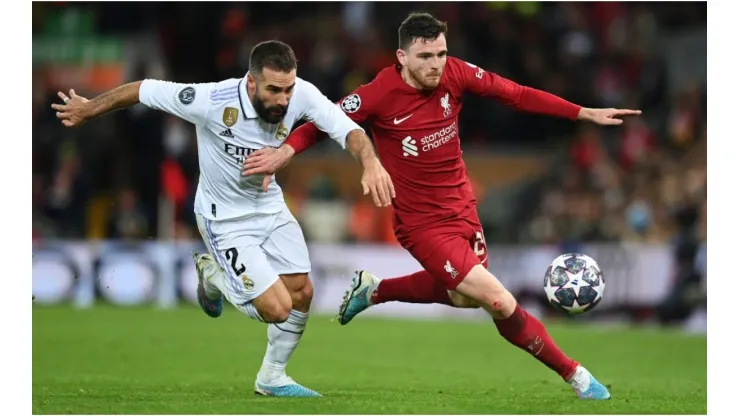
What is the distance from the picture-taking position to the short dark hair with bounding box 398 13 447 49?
30.1 ft

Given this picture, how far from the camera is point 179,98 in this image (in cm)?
903

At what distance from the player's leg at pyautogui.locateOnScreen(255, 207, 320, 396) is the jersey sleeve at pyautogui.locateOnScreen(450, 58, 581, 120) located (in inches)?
69.7

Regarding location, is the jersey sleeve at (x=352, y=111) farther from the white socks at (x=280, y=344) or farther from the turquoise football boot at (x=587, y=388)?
the turquoise football boot at (x=587, y=388)

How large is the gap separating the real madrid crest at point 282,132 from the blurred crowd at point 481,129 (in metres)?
11.8

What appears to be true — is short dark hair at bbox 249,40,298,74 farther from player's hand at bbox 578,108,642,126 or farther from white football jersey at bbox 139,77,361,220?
player's hand at bbox 578,108,642,126

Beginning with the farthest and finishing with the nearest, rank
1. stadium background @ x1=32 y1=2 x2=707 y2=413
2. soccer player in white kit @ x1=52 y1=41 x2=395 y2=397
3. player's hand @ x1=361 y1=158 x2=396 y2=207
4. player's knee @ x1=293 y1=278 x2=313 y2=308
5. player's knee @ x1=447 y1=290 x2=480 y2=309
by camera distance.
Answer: stadium background @ x1=32 y1=2 x2=707 y2=413 → player's knee @ x1=447 y1=290 x2=480 y2=309 → player's knee @ x1=293 y1=278 x2=313 y2=308 → soccer player in white kit @ x1=52 y1=41 x2=395 y2=397 → player's hand @ x1=361 y1=158 x2=396 y2=207

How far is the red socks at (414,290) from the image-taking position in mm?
10146

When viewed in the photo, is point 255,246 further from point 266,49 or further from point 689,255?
point 689,255

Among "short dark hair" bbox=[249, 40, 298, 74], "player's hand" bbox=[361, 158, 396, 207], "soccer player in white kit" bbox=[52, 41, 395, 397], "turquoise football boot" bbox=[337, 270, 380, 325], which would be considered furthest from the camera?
"turquoise football boot" bbox=[337, 270, 380, 325]

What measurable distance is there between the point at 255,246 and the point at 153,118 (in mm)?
14243

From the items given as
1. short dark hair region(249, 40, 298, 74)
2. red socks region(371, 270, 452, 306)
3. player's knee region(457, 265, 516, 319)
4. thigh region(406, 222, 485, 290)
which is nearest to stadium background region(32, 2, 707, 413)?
red socks region(371, 270, 452, 306)

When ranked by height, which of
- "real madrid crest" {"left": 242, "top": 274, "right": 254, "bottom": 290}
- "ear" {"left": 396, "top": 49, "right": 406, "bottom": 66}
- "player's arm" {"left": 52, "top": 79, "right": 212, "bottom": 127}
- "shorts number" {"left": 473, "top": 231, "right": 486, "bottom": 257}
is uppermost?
"ear" {"left": 396, "top": 49, "right": 406, "bottom": 66}

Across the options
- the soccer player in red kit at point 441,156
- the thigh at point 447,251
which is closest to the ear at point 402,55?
the soccer player in red kit at point 441,156

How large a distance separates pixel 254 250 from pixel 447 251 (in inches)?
58.5
